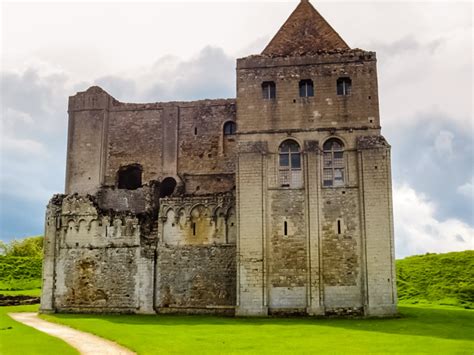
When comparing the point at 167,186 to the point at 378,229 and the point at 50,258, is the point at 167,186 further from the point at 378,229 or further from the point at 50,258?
the point at 378,229

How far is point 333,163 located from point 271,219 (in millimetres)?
4533

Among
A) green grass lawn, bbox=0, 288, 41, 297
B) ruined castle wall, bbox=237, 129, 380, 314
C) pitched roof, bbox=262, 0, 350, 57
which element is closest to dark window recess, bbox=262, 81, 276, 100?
pitched roof, bbox=262, 0, 350, 57

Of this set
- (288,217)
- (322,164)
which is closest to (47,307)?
(288,217)

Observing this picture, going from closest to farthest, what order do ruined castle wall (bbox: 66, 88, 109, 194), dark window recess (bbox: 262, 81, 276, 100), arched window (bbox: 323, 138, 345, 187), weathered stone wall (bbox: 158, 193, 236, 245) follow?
arched window (bbox: 323, 138, 345, 187) → dark window recess (bbox: 262, 81, 276, 100) → weathered stone wall (bbox: 158, 193, 236, 245) → ruined castle wall (bbox: 66, 88, 109, 194)

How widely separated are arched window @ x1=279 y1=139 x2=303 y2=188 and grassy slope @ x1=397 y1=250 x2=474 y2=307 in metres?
14.9

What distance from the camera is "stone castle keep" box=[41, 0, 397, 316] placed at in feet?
99.0

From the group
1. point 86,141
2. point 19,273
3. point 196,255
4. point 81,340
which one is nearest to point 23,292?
point 19,273

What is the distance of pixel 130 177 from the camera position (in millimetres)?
42219

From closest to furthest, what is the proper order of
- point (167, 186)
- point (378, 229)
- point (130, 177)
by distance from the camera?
point (378, 229), point (167, 186), point (130, 177)

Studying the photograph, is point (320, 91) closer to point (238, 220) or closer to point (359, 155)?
point (359, 155)

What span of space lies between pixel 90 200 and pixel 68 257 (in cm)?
366

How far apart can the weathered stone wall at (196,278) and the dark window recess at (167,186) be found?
6.78m

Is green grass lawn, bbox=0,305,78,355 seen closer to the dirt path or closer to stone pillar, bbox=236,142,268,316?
the dirt path

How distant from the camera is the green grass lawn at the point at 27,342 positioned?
18352 millimetres
